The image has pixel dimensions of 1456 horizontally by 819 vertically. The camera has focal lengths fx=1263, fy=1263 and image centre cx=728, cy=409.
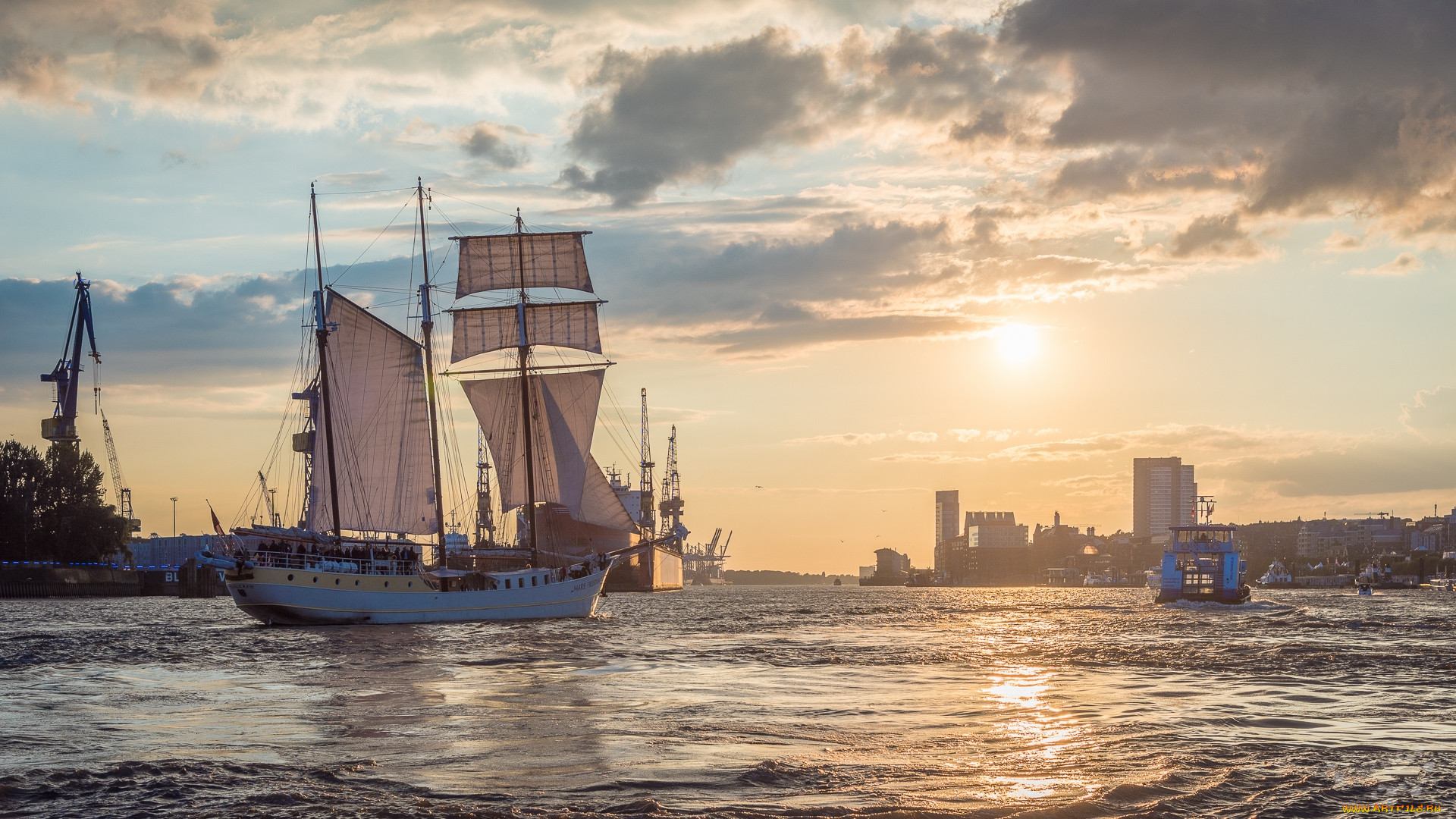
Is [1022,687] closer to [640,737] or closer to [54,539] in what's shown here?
[640,737]

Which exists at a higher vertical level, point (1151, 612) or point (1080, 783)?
point (1080, 783)

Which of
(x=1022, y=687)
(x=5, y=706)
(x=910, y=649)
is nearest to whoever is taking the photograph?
(x=5, y=706)

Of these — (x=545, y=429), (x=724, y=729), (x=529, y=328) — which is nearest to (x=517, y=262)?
(x=529, y=328)

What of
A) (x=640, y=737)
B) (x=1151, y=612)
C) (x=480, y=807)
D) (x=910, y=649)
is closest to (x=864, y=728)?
(x=640, y=737)

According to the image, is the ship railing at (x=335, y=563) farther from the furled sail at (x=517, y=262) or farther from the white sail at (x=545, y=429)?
the furled sail at (x=517, y=262)

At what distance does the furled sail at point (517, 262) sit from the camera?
10694 centimetres

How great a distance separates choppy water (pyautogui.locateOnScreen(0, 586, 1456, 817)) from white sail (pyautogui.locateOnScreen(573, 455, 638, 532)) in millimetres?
52689

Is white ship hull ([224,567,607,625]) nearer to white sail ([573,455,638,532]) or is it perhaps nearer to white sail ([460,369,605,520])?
white sail ([460,369,605,520])

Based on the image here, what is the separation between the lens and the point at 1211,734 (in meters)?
26.1

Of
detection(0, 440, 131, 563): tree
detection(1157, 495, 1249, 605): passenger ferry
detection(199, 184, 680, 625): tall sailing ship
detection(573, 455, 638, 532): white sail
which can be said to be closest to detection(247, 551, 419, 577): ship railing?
detection(199, 184, 680, 625): tall sailing ship

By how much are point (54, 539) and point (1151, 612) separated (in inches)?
5256

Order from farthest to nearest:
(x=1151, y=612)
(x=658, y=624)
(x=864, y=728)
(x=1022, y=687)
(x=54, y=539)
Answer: (x=54, y=539)
(x=1151, y=612)
(x=658, y=624)
(x=1022, y=687)
(x=864, y=728)

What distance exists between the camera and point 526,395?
10106 centimetres

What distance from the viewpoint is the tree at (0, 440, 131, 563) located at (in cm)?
15938
